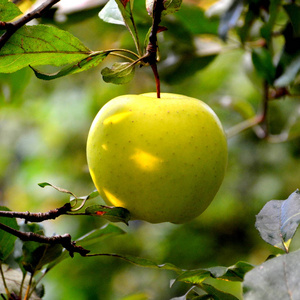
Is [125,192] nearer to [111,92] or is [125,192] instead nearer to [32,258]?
[32,258]

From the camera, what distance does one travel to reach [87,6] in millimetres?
962

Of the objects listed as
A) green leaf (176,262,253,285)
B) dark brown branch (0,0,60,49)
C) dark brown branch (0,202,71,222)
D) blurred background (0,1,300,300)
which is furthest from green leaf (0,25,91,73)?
blurred background (0,1,300,300)

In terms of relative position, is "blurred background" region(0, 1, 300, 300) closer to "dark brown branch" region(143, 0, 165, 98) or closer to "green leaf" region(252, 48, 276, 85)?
"green leaf" region(252, 48, 276, 85)

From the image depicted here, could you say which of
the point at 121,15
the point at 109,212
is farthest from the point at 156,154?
the point at 121,15

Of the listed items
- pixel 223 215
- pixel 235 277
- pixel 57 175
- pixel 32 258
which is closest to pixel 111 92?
pixel 57 175

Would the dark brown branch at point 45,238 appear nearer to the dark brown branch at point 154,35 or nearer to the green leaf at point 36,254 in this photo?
the green leaf at point 36,254

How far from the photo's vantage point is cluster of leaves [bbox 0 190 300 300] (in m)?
0.37

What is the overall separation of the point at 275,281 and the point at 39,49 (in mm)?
338

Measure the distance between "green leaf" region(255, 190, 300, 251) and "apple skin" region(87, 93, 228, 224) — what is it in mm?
74

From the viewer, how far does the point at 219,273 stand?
48 centimetres

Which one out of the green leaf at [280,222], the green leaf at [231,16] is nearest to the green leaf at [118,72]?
the green leaf at [280,222]

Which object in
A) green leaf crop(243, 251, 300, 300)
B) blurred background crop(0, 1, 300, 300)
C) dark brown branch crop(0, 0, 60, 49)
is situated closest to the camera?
green leaf crop(243, 251, 300, 300)

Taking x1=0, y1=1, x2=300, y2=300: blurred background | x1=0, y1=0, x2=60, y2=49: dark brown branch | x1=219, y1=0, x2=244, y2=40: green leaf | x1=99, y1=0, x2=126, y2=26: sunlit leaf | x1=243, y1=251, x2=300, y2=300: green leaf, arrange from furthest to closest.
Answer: x1=0, y1=1, x2=300, y2=300: blurred background < x1=219, y1=0, x2=244, y2=40: green leaf < x1=99, y1=0, x2=126, y2=26: sunlit leaf < x1=0, y1=0, x2=60, y2=49: dark brown branch < x1=243, y1=251, x2=300, y2=300: green leaf

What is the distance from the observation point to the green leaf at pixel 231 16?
817mm
